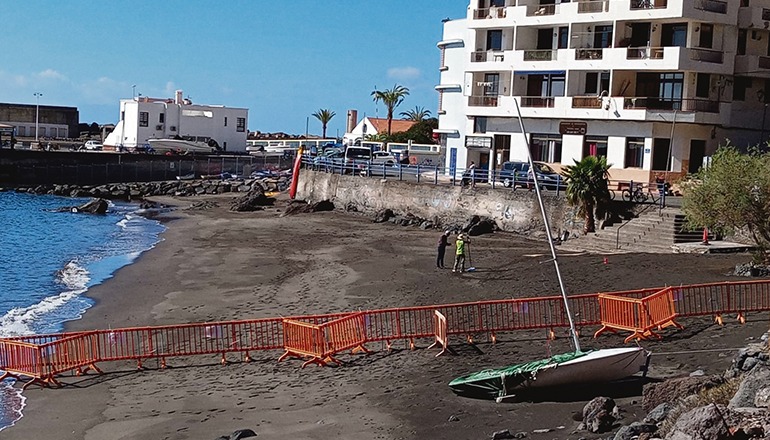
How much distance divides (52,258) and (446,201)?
1858cm

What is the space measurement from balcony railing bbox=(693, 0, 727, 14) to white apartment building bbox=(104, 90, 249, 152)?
7198 centimetres

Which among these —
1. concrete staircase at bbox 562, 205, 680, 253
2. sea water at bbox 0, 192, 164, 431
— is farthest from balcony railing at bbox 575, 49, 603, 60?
sea water at bbox 0, 192, 164, 431

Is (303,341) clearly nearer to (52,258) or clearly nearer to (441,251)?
(441,251)

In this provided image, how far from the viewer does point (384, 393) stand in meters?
18.7

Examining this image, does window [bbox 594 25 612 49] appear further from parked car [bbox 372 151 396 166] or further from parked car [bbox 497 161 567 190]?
parked car [bbox 372 151 396 166]

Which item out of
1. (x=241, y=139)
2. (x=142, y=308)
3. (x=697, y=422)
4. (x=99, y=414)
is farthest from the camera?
(x=241, y=139)

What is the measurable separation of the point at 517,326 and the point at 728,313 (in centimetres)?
526

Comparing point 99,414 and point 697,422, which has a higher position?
point 697,422

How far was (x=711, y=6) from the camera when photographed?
4528 centimetres

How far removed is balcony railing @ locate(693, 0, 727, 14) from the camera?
4500 cm

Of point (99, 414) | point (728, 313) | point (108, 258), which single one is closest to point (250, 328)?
point (99, 414)

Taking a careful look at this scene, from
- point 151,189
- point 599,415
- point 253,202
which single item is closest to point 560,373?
point 599,415

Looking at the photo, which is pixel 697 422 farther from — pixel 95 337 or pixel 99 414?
pixel 95 337

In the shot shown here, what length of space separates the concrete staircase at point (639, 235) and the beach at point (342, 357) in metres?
2.17
